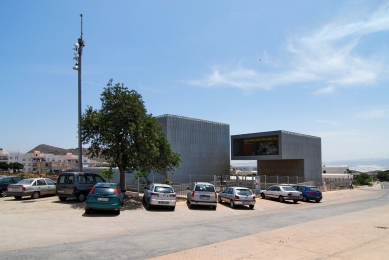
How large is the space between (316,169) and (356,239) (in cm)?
3502

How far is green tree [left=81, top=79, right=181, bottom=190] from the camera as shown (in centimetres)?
2005

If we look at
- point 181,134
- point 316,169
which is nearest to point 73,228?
point 181,134

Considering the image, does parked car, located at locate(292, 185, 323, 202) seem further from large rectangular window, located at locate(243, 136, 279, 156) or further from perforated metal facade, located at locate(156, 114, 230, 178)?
perforated metal facade, located at locate(156, 114, 230, 178)

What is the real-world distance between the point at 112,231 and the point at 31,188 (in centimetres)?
1192

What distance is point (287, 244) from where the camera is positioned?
9.89 meters

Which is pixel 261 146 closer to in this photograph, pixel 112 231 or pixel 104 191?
pixel 104 191

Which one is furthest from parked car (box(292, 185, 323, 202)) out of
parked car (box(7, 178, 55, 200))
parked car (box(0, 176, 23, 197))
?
parked car (box(0, 176, 23, 197))

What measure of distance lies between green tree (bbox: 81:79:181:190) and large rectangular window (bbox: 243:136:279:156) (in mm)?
20224

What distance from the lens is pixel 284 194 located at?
2547cm

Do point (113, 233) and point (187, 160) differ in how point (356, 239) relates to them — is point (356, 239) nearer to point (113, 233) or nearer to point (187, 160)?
point (113, 233)

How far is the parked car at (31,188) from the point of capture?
66.0ft

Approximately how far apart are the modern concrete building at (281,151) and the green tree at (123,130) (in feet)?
65.3

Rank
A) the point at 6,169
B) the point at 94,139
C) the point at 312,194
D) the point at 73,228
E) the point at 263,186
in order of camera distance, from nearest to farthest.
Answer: the point at 73,228, the point at 94,139, the point at 312,194, the point at 263,186, the point at 6,169

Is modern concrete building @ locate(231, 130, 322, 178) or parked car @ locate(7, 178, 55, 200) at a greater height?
modern concrete building @ locate(231, 130, 322, 178)
